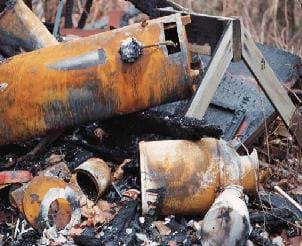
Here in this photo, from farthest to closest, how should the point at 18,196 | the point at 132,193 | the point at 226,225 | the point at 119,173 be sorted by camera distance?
the point at 119,173 → the point at 132,193 → the point at 18,196 → the point at 226,225

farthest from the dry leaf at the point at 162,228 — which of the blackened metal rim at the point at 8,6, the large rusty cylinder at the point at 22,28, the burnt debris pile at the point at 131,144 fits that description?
the blackened metal rim at the point at 8,6

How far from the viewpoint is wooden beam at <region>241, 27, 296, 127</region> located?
10.8ft

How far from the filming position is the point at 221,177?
2.86m

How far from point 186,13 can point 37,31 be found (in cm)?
93

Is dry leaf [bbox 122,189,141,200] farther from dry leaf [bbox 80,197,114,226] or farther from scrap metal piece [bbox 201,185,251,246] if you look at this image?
scrap metal piece [bbox 201,185,251,246]

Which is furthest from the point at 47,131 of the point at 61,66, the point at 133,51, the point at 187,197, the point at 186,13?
the point at 186,13

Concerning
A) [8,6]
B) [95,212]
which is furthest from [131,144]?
[8,6]

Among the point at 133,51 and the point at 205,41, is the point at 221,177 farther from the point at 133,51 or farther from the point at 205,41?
the point at 205,41

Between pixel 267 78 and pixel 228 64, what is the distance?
11.7 inches

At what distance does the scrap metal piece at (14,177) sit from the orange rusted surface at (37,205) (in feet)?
0.40

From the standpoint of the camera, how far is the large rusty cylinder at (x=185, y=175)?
2830mm

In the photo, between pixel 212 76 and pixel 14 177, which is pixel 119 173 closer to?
pixel 14 177

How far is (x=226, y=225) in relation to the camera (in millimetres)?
2559

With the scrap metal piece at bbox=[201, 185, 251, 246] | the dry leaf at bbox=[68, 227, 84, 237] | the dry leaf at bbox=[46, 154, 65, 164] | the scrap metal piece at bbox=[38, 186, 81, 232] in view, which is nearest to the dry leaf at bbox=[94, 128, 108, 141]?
the dry leaf at bbox=[46, 154, 65, 164]
